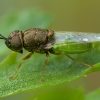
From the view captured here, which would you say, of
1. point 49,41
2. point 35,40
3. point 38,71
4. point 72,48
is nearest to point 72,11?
point 49,41

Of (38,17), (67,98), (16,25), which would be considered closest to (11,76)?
(67,98)

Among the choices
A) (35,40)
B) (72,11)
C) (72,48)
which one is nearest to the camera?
(72,48)

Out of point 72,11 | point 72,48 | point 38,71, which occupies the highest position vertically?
point 72,48

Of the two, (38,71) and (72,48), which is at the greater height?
(72,48)

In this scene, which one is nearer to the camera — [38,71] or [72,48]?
[38,71]

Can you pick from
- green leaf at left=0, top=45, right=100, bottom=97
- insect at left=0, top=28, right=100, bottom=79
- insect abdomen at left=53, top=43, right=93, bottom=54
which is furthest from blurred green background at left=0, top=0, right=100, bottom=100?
green leaf at left=0, top=45, right=100, bottom=97

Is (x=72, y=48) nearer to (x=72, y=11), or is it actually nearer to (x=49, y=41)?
(x=49, y=41)

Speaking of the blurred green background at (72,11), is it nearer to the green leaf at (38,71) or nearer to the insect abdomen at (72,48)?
the insect abdomen at (72,48)

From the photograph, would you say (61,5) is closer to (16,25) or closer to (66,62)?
(16,25)
